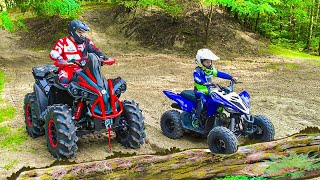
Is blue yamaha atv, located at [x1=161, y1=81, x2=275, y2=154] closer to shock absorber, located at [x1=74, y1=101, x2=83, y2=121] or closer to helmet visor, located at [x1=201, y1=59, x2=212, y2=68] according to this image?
helmet visor, located at [x1=201, y1=59, x2=212, y2=68]

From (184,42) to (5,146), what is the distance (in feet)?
35.8

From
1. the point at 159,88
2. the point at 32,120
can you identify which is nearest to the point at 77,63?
the point at 32,120

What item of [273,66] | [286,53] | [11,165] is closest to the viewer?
[11,165]

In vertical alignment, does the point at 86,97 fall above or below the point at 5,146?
above

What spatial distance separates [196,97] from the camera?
23.1 ft

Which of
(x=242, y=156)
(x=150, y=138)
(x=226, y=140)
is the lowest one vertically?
(x=150, y=138)

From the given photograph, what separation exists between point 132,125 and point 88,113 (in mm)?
707

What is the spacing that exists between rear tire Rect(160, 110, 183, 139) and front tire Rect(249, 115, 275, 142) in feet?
4.27

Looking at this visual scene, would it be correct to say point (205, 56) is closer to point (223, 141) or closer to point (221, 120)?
point (221, 120)

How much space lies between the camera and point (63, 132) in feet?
18.8

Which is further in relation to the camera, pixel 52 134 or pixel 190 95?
pixel 190 95

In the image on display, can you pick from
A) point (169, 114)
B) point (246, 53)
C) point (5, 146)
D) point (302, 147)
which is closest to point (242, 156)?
point (302, 147)

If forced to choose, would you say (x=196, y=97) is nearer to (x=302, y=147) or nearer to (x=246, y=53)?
(x=302, y=147)

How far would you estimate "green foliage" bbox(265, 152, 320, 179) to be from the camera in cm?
422
